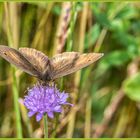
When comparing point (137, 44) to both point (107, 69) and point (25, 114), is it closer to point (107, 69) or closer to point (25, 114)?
point (107, 69)

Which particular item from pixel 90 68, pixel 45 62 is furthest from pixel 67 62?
pixel 90 68

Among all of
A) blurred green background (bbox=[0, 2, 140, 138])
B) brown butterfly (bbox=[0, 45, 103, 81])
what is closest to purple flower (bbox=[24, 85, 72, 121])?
brown butterfly (bbox=[0, 45, 103, 81])

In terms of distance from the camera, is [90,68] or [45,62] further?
[90,68]

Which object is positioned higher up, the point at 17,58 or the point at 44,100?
the point at 17,58

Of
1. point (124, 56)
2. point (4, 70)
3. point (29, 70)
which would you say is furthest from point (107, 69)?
point (29, 70)

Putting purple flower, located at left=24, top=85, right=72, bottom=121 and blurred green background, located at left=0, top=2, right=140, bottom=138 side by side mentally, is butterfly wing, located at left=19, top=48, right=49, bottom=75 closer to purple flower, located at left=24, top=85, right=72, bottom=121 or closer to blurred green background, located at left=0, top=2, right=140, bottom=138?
purple flower, located at left=24, top=85, right=72, bottom=121

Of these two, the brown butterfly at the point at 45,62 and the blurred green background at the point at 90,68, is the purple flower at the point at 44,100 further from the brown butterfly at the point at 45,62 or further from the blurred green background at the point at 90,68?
the blurred green background at the point at 90,68

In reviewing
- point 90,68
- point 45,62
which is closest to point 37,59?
point 45,62

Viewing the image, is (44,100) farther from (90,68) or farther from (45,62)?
(90,68)
